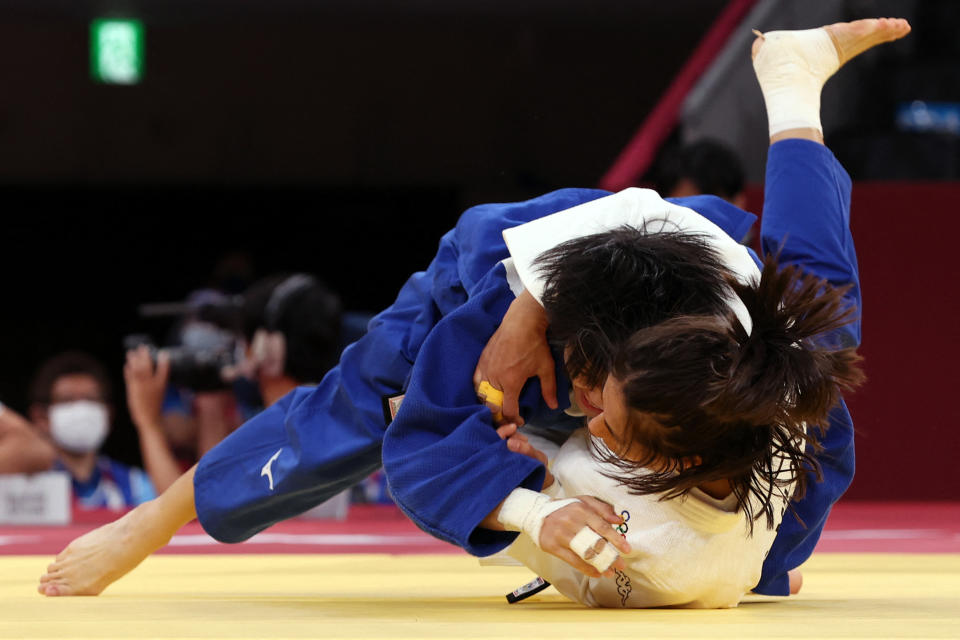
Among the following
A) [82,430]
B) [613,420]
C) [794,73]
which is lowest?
[82,430]

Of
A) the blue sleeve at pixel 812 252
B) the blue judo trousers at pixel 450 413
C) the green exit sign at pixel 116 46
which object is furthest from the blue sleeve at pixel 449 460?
the green exit sign at pixel 116 46

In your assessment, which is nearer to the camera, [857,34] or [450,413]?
[450,413]

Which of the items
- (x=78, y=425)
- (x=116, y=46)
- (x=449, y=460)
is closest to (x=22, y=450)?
(x=78, y=425)

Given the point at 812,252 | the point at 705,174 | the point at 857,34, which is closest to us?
the point at 812,252

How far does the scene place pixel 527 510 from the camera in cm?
129

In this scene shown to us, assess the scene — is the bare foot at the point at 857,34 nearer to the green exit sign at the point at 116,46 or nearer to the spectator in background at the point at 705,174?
the spectator in background at the point at 705,174

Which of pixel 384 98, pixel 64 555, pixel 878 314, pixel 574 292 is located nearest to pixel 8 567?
pixel 64 555

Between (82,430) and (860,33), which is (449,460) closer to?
(860,33)

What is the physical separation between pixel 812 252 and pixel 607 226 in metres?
0.29

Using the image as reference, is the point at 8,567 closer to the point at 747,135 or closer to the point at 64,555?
the point at 64,555

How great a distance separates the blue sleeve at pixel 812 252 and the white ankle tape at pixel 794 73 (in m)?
0.05

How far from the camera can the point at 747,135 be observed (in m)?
4.43

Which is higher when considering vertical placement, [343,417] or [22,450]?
[343,417]

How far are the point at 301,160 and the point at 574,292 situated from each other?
6.11 meters
